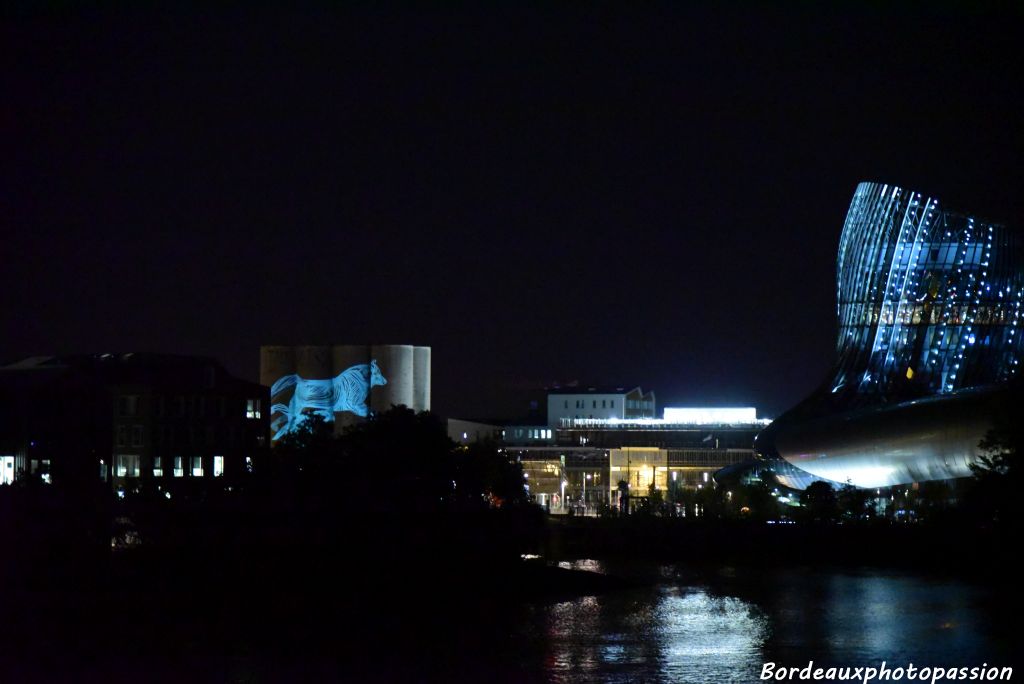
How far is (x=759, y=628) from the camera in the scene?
33.4 metres

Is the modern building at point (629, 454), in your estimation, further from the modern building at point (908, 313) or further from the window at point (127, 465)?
the window at point (127, 465)

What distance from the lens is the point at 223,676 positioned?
26.6 meters

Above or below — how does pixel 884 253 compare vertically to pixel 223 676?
above

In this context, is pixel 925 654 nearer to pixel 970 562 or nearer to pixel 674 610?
pixel 674 610

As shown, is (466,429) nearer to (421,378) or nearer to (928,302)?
(421,378)

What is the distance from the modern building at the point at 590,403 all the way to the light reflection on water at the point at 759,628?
65.4 metres

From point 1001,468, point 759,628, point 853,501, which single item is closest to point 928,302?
point 853,501

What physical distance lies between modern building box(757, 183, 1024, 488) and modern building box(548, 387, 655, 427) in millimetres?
37045

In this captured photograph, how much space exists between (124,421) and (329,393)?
21.2 meters

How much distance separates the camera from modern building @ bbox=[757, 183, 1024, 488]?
66062 mm

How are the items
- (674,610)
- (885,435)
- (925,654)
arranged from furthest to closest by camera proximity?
(885,435)
(674,610)
(925,654)

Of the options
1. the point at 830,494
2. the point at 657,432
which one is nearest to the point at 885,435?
the point at 830,494

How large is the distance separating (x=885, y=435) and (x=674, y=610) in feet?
66.8

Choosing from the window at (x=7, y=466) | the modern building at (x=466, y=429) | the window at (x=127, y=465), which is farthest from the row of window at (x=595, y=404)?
the window at (x=7, y=466)
